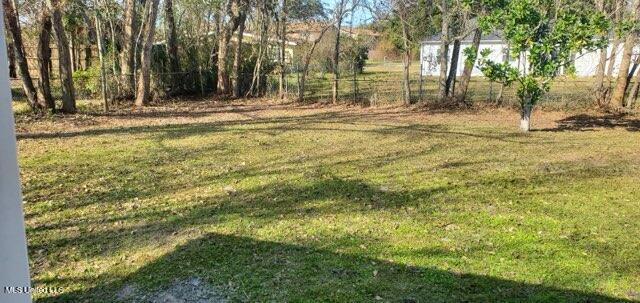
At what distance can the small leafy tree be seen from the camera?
9.07 meters

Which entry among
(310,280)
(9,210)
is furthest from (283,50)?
(9,210)

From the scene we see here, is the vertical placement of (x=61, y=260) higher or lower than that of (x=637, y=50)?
lower

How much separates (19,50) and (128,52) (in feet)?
14.4

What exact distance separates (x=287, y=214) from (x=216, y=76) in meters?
14.4

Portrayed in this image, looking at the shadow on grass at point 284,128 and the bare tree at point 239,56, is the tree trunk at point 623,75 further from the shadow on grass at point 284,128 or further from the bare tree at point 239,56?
the bare tree at point 239,56

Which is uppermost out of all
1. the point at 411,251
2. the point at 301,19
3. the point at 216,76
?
the point at 301,19

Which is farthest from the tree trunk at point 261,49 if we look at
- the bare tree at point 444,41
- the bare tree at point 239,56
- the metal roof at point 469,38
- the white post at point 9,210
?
the white post at point 9,210

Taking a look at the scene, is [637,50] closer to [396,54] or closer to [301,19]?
A: [301,19]

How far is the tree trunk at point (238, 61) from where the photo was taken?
16688mm

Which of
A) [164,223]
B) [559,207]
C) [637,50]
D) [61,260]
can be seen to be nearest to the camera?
[61,260]

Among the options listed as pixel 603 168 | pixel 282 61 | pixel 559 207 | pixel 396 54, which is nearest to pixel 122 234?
pixel 559 207

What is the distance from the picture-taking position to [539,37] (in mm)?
9648

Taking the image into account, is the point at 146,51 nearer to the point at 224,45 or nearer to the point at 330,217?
the point at 224,45

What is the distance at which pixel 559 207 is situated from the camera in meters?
5.10
